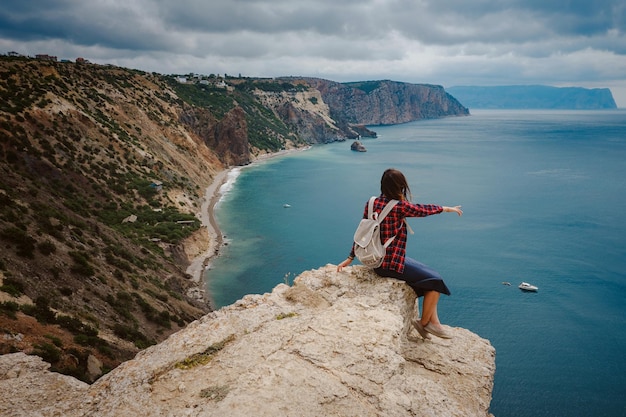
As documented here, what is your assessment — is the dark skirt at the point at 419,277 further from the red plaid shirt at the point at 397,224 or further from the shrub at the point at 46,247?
the shrub at the point at 46,247

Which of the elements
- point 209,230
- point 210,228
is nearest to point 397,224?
point 209,230

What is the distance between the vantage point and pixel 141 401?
4730 millimetres

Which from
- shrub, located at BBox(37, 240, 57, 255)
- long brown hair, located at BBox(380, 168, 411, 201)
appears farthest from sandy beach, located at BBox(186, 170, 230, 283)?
long brown hair, located at BBox(380, 168, 411, 201)

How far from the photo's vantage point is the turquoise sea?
2962cm

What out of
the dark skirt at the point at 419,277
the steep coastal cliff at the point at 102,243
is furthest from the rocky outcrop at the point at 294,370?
the dark skirt at the point at 419,277

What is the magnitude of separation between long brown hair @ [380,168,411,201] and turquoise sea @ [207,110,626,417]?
24815mm

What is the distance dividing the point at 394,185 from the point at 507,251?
5167cm

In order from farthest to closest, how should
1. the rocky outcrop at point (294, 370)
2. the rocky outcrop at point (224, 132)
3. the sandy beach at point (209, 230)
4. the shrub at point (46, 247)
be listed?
1. the rocky outcrop at point (224, 132)
2. the sandy beach at point (209, 230)
3. the shrub at point (46, 247)
4. the rocky outcrop at point (294, 370)

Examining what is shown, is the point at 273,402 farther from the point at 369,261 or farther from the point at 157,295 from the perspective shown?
the point at 157,295

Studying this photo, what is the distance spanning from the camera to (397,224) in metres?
6.33

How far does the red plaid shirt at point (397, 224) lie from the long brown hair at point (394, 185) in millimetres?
109

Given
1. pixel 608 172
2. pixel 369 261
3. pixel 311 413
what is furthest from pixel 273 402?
pixel 608 172

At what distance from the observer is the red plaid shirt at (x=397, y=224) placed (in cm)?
618

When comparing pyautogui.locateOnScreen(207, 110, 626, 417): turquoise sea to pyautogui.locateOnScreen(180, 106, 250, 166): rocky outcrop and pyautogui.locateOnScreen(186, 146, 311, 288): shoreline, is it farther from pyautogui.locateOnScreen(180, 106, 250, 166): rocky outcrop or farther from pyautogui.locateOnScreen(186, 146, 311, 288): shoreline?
pyautogui.locateOnScreen(180, 106, 250, 166): rocky outcrop
